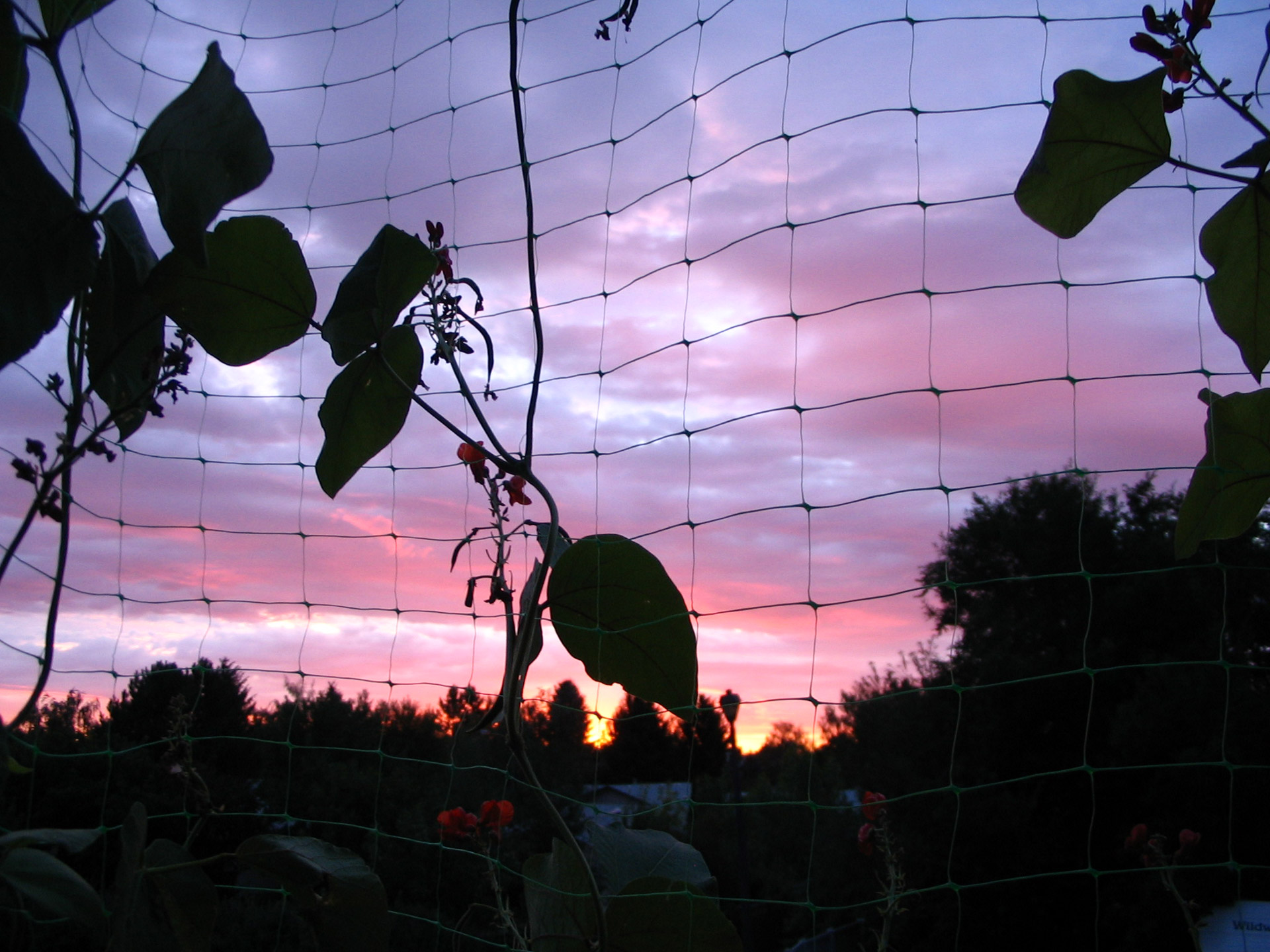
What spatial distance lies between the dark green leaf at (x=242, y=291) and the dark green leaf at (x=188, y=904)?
1.39ft

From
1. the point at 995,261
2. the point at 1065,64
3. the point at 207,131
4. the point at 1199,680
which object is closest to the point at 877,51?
the point at 1065,64

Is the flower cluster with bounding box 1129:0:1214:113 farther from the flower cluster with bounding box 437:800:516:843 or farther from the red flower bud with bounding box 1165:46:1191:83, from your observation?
the flower cluster with bounding box 437:800:516:843

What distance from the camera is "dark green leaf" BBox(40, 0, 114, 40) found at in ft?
2.01

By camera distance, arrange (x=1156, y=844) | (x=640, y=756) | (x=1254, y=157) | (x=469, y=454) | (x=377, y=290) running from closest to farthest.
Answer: (x=1254, y=157), (x=377, y=290), (x=469, y=454), (x=1156, y=844), (x=640, y=756)

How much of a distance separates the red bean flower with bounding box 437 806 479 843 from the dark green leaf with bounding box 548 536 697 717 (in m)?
0.33

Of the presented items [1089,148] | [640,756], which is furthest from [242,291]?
[640,756]

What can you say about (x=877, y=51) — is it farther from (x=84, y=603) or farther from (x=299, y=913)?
(x=84, y=603)

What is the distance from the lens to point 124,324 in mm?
676

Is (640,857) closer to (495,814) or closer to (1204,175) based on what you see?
(495,814)

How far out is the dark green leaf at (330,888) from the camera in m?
0.69

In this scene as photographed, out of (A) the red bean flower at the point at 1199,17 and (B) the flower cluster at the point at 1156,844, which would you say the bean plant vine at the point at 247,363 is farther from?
(B) the flower cluster at the point at 1156,844

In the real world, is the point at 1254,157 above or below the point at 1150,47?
below

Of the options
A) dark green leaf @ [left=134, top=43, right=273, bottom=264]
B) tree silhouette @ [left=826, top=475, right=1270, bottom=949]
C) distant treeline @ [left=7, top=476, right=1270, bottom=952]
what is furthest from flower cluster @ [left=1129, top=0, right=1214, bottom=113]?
tree silhouette @ [left=826, top=475, right=1270, bottom=949]

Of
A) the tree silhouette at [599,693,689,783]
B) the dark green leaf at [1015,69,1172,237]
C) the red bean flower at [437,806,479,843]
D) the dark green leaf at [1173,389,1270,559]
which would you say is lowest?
the tree silhouette at [599,693,689,783]
